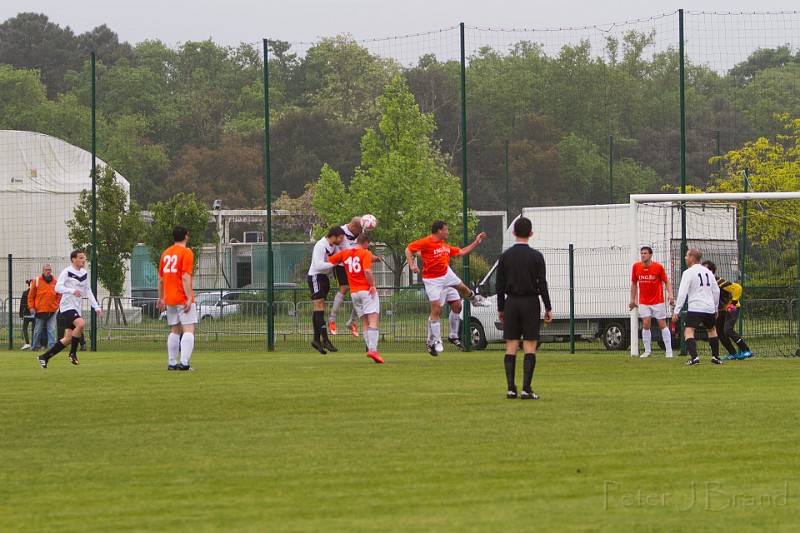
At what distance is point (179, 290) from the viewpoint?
58.2ft

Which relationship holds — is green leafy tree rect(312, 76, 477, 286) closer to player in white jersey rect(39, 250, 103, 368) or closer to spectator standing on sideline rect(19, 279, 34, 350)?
spectator standing on sideline rect(19, 279, 34, 350)

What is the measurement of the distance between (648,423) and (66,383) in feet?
26.8

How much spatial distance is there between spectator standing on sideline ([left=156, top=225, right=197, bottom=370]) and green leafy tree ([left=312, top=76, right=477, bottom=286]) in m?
30.3

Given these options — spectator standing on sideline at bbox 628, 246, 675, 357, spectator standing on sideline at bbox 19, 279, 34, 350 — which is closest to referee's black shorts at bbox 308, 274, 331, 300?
spectator standing on sideline at bbox 628, 246, 675, 357

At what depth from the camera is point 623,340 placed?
28.2 m

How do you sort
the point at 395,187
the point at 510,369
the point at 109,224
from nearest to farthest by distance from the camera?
the point at 510,369 < the point at 109,224 < the point at 395,187

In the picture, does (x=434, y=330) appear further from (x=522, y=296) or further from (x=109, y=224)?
(x=109, y=224)

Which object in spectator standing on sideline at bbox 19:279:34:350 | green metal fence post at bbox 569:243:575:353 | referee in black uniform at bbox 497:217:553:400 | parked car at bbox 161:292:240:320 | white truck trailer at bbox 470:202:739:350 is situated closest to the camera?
referee in black uniform at bbox 497:217:553:400

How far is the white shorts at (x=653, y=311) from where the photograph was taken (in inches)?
880

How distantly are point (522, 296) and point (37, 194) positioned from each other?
38.4 m

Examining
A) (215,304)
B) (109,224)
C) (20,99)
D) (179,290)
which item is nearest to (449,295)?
(179,290)

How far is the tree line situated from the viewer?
3925cm

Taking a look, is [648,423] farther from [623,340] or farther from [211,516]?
[623,340]

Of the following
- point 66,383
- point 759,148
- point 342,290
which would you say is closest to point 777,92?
point 759,148
